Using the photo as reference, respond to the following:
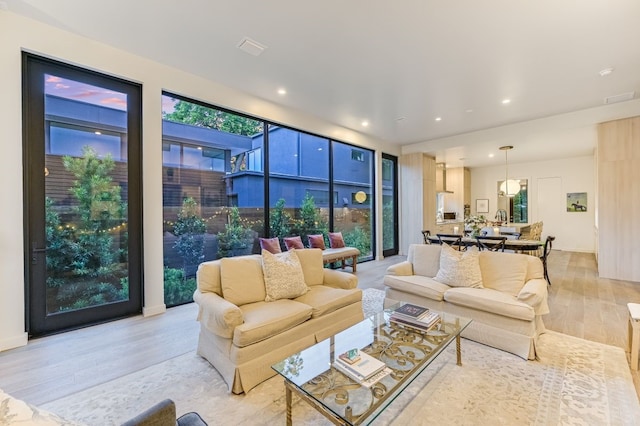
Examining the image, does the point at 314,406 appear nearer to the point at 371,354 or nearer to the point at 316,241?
the point at 371,354

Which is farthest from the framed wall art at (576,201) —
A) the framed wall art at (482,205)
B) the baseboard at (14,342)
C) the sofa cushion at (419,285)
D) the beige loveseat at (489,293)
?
the baseboard at (14,342)

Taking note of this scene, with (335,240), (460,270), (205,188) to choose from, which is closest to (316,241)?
(335,240)

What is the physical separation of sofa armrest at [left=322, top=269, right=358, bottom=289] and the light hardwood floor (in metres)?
1.57

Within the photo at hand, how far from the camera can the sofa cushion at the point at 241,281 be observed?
8.30 feet

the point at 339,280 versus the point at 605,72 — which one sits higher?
the point at 605,72

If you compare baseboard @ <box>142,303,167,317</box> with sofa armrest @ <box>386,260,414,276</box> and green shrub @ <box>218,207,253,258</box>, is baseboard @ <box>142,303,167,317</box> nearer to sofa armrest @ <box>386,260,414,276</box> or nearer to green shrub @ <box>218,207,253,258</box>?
green shrub @ <box>218,207,253,258</box>

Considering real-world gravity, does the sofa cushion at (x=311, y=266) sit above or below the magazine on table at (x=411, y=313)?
above

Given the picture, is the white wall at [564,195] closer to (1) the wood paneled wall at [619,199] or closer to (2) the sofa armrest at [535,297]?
(1) the wood paneled wall at [619,199]

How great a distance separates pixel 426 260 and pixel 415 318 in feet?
4.95

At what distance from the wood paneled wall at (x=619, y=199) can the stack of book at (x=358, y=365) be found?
608 cm

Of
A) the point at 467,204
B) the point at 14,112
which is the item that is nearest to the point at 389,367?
the point at 14,112

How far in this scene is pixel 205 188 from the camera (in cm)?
418

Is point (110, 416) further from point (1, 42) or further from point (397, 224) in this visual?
point (397, 224)

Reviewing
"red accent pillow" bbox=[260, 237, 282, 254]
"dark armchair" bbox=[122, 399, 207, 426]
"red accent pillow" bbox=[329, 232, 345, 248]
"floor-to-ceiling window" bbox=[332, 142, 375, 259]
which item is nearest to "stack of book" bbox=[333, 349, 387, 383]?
"dark armchair" bbox=[122, 399, 207, 426]
